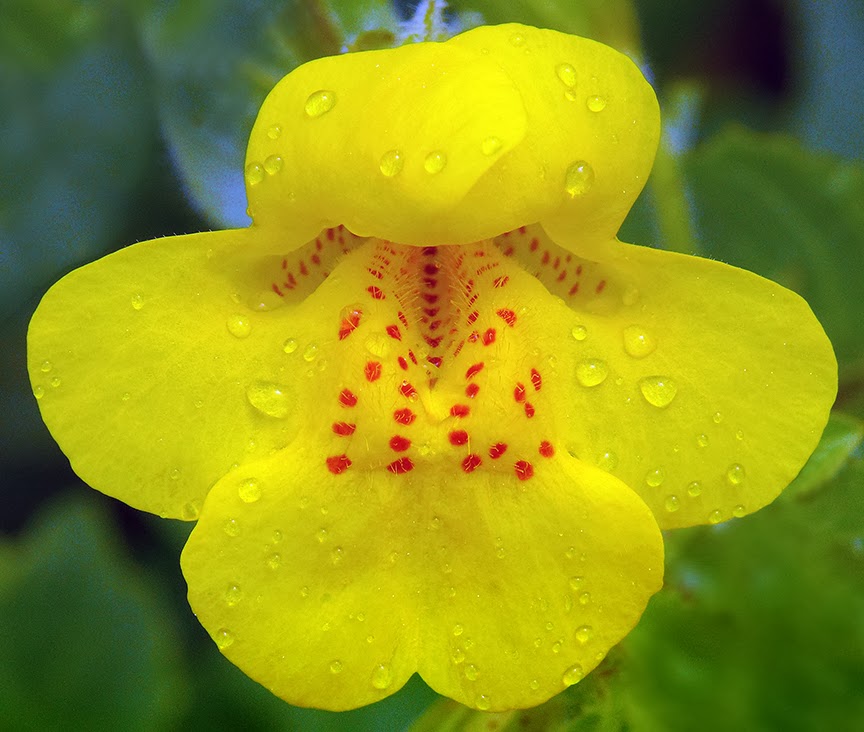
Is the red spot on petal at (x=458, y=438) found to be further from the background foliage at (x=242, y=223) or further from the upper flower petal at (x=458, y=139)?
the background foliage at (x=242, y=223)

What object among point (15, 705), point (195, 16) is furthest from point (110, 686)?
point (195, 16)

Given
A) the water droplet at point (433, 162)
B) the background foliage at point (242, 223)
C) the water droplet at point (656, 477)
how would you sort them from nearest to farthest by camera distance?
the water droplet at point (433, 162) → the water droplet at point (656, 477) → the background foliage at point (242, 223)

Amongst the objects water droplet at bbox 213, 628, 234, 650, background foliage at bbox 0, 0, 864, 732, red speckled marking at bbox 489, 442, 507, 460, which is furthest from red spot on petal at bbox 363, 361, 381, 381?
background foliage at bbox 0, 0, 864, 732

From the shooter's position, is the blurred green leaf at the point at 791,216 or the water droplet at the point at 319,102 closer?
the water droplet at the point at 319,102

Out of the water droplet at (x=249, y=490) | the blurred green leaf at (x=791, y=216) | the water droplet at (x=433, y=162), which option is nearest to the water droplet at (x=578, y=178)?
the water droplet at (x=433, y=162)

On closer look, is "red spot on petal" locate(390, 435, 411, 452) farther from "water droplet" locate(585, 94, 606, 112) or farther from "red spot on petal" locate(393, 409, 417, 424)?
"water droplet" locate(585, 94, 606, 112)
